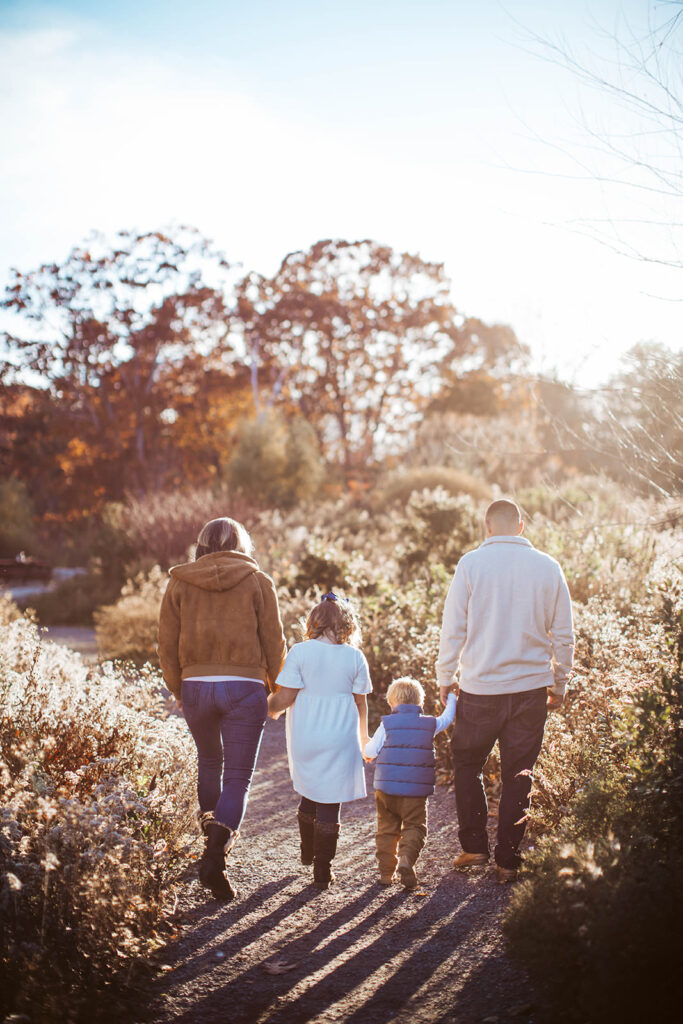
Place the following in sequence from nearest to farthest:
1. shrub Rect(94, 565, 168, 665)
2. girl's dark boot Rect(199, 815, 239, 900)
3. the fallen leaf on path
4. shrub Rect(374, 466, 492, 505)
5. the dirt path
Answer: the dirt path → the fallen leaf on path → girl's dark boot Rect(199, 815, 239, 900) → shrub Rect(94, 565, 168, 665) → shrub Rect(374, 466, 492, 505)

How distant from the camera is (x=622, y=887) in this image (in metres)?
2.89

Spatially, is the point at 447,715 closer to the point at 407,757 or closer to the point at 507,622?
the point at 407,757

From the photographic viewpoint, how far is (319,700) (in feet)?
14.1

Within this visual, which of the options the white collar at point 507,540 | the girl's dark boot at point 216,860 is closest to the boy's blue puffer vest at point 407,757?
the girl's dark boot at point 216,860

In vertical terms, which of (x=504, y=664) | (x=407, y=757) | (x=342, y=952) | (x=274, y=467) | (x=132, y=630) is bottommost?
(x=342, y=952)

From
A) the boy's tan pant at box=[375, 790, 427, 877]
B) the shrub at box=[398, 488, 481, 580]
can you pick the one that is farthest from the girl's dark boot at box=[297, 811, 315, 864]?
the shrub at box=[398, 488, 481, 580]

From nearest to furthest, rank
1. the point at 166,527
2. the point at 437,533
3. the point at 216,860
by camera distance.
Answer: the point at 216,860
the point at 437,533
the point at 166,527

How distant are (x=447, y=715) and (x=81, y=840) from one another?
6.07ft

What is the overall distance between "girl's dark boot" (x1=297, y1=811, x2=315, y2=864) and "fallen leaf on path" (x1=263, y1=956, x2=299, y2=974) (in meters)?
0.92

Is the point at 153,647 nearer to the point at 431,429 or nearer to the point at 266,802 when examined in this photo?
the point at 266,802

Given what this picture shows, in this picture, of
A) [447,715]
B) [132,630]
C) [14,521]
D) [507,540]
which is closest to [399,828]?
[447,715]

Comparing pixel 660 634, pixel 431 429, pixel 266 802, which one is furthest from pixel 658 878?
pixel 431 429

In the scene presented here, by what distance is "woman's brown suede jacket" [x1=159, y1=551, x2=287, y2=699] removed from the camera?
413 centimetres

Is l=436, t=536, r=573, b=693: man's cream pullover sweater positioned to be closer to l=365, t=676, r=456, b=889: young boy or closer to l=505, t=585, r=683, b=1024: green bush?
l=365, t=676, r=456, b=889: young boy
